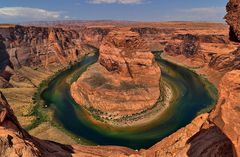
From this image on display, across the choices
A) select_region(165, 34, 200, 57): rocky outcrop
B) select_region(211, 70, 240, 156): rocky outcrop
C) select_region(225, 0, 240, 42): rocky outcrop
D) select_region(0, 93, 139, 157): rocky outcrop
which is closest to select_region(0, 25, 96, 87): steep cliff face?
select_region(165, 34, 200, 57): rocky outcrop

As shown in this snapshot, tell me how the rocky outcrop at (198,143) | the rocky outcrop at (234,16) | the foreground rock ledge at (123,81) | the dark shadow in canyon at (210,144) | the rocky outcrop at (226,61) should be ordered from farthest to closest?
the rocky outcrop at (226,61) < the foreground rock ledge at (123,81) < the rocky outcrop at (198,143) < the dark shadow in canyon at (210,144) < the rocky outcrop at (234,16)

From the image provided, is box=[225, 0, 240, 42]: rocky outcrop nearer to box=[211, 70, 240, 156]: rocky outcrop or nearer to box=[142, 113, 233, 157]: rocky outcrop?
box=[211, 70, 240, 156]: rocky outcrop

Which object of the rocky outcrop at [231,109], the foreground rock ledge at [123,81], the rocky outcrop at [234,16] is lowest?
the foreground rock ledge at [123,81]

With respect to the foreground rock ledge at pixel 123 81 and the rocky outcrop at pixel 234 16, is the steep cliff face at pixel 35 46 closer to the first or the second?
the foreground rock ledge at pixel 123 81

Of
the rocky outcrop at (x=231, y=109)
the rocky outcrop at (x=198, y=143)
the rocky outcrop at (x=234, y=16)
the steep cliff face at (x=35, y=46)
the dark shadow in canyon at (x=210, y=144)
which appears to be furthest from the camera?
the steep cliff face at (x=35, y=46)

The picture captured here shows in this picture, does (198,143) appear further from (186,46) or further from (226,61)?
(186,46)

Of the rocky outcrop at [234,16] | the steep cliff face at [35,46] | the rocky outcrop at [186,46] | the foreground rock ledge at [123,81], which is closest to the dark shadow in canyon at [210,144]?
the rocky outcrop at [234,16]

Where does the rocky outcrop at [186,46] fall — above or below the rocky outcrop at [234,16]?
below

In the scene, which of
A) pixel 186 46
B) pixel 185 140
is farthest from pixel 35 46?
pixel 185 140
